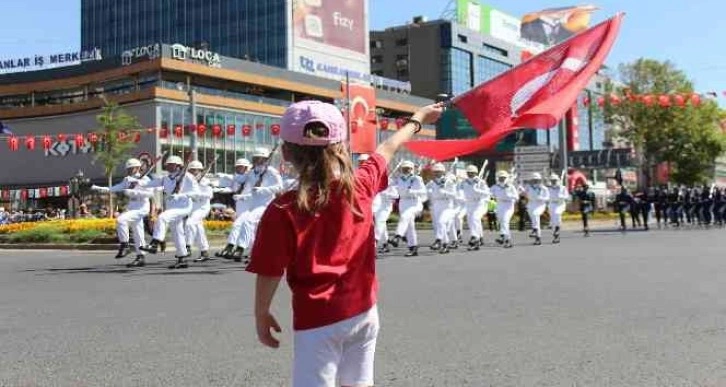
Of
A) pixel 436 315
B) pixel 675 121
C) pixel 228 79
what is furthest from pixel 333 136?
pixel 228 79

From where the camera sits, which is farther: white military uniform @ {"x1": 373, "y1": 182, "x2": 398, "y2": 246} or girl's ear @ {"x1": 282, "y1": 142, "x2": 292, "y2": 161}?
white military uniform @ {"x1": 373, "y1": 182, "x2": 398, "y2": 246}

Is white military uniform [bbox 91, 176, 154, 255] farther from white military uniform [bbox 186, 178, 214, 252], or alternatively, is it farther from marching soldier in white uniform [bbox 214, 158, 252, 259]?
marching soldier in white uniform [bbox 214, 158, 252, 259]

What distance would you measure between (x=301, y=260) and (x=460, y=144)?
3074 millimetres

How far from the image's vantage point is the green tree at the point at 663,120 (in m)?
56.5

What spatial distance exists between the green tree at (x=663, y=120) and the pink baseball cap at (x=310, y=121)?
5384 cm

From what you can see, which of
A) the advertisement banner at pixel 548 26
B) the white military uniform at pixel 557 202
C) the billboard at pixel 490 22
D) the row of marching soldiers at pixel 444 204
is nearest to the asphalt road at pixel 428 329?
the row of marching soldiers at pixel 444 204

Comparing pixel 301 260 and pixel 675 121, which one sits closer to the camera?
pixel 301 260

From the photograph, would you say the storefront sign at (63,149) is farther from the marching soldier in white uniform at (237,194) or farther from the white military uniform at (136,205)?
the marching soldier in white uniform at (237,194)

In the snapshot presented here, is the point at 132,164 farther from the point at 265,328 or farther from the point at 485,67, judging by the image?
the point at 485,67

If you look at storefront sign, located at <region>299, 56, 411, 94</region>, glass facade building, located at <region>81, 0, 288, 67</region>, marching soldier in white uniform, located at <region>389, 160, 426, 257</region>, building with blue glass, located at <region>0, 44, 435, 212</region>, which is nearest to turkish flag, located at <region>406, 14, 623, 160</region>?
marching soldier in white uniform, located at <region>389, 160, 426, 257</region>

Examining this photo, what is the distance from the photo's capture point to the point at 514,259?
1620cm

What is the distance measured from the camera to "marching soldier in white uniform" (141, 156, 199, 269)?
50.9ft

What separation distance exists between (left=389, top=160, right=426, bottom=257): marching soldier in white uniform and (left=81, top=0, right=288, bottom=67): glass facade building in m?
74.9

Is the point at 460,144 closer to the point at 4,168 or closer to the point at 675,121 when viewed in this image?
the point at 675,121
